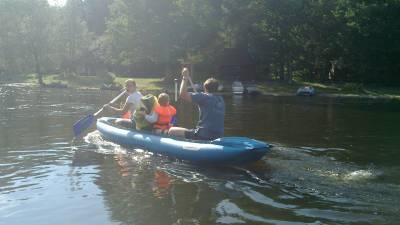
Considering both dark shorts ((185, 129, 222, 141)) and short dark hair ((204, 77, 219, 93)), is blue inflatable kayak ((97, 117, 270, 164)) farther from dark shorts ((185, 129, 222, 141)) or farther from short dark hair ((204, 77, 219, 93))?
short dark hair ((204, 77, 219, 93))

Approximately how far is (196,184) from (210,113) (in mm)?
2247

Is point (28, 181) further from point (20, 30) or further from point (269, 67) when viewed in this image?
point (20, 30)

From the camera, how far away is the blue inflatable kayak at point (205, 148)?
35.1ft

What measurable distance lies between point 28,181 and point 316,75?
4950 cm

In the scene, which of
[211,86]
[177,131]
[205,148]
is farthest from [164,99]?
[205,148]

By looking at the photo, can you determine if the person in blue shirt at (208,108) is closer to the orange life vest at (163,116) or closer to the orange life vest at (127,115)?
the orange life vest at (163,116)

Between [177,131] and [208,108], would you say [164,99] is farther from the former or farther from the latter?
[208,108]

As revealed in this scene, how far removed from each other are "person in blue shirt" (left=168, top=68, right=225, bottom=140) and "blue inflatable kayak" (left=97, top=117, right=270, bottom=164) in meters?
0.46

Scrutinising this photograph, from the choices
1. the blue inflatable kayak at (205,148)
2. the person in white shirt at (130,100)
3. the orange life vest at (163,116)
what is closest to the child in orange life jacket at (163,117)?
the orange life vest at (163,116)

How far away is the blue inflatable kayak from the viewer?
1071 cm

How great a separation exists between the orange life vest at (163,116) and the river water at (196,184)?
0.86 meters

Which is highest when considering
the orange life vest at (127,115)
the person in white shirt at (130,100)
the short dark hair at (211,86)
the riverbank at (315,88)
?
the short dark hair at (211,86)

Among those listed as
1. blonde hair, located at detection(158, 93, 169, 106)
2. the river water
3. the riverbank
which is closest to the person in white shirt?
the river water

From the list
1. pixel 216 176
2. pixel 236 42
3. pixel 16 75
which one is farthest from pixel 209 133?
pixel 16 75
